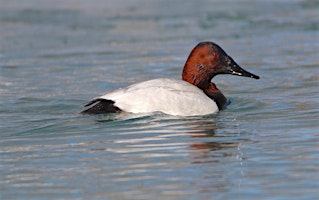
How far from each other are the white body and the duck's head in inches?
29.6

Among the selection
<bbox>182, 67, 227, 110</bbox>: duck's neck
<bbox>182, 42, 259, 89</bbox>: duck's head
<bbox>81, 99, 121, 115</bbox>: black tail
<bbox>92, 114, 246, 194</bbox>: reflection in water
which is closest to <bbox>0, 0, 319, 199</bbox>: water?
<bbox>92, 114, 246, 194</bbox>: reflection in water

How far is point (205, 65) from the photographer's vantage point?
925 centimetres

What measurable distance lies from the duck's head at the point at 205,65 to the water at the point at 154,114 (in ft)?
1.44

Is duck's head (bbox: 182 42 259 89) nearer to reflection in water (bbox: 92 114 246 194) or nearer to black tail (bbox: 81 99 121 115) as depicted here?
reflection in water (bbox: 92 114 246 194)

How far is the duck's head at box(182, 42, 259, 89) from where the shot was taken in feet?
30.3

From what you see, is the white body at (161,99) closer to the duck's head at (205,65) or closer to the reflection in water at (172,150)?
the reflection in water at (172,150)

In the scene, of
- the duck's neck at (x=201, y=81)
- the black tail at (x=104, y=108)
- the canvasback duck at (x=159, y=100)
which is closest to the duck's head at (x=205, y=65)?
the duck's neck at (x=201, y=81)

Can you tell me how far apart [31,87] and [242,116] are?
3391 millimetres

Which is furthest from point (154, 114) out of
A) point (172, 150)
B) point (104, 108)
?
point (172, 150)

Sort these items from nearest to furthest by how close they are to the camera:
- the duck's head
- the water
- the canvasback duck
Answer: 1. the water
2. the canvasback duck
3. the duck's head

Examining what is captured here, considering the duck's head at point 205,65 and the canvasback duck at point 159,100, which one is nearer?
the canvasback duck at point 159,100

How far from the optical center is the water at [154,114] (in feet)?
18.9

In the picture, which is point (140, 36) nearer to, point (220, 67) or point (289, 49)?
point (289, 49)

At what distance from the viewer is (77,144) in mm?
7141
